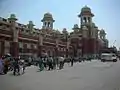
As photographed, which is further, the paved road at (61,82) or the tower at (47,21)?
the tower at (47,21)

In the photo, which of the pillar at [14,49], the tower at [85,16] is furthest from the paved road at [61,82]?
the tower at [85,16]

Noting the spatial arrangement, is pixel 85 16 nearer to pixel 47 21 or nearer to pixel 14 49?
pixel 47 21

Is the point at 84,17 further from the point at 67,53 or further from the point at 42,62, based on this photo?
the point at 42,62

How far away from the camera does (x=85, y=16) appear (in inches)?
2697

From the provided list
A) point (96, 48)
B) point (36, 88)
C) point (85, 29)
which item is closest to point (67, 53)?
point (85, 29)

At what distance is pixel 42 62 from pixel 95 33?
2133 inches

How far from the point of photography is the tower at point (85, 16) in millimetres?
67188

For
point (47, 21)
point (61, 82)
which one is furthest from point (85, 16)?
point (61, 82)

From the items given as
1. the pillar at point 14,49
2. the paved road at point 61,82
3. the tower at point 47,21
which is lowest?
the paved road at point 61,82

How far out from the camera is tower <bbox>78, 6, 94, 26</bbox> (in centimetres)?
6719

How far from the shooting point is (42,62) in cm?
2028

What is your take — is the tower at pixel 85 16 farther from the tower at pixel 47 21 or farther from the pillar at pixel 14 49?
the pillar at pixel 14 49

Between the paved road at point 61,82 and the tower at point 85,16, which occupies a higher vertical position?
the tower at point 85,16

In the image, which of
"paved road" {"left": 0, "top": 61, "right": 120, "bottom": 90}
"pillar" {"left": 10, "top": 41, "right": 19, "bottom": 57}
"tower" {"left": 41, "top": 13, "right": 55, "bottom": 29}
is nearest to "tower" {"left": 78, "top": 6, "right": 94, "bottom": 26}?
"tower" {"left": 41, "top": 13, "right": 55, "bottom": 29}
